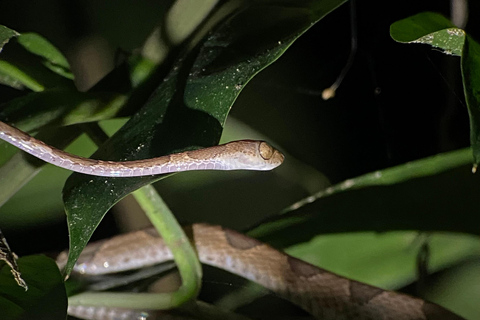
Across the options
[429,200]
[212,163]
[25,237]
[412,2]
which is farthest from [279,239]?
[412,2]

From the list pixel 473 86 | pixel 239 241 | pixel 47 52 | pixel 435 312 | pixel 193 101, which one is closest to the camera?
pixel 473 86

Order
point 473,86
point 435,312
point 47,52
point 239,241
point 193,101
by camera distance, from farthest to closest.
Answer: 1. point 239,241
2. point 435,312
3. point 47,52
4. point 193,101
5. point 473,86

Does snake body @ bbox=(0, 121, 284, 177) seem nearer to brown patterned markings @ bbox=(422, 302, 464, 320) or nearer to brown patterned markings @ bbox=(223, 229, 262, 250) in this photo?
brown patterned markings @ bbox=(223, 229, 262, 250)

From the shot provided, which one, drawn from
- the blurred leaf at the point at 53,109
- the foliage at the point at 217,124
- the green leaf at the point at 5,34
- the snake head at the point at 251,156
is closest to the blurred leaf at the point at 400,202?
the foliage at the point at 217,124

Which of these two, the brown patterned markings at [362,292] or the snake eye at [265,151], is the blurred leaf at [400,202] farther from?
the snake eye at [265,151]

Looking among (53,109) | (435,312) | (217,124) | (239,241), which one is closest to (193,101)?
(217,124)

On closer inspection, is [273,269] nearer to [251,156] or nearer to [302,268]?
[302,268]
